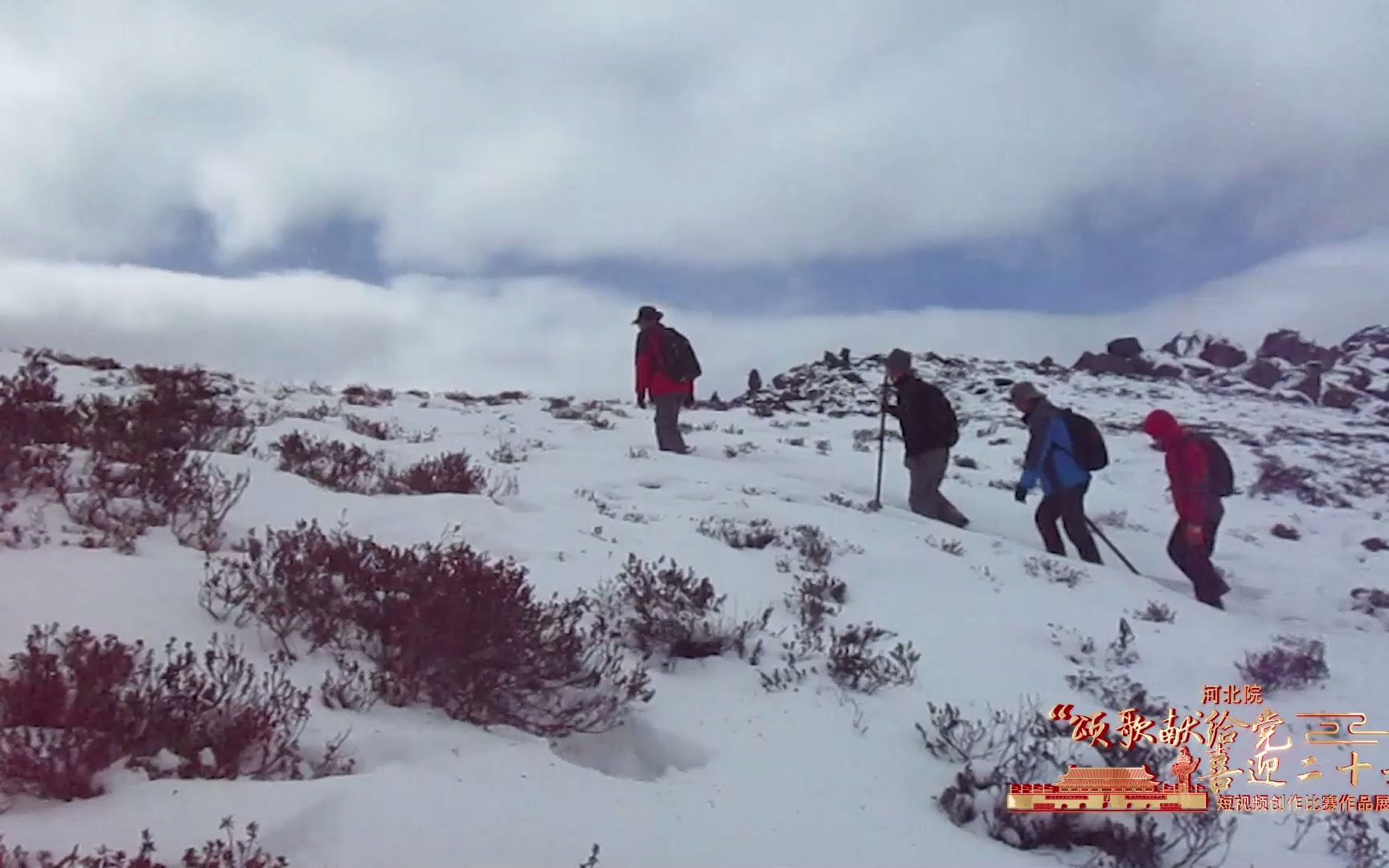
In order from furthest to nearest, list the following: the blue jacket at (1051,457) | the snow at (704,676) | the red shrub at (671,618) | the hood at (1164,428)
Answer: the blue jacket at (1051,457) → the hood at (1164,428) → the red shrub at (671,618) → the snow at (704,676)

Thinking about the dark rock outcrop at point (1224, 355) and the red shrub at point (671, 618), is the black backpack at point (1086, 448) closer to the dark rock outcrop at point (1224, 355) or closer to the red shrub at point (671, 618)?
the red shrub at point (671, 618)

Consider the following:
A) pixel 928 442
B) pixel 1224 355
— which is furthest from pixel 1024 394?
pixel 1224 355

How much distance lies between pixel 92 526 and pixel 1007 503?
400 inches

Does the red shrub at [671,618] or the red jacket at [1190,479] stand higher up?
the red jacket at [1190,479]

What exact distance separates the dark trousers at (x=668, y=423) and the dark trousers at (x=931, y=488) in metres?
3.04

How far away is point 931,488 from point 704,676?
6383mm

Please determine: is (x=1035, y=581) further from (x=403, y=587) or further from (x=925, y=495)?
(x=403, y=587)

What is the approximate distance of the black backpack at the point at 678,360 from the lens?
37.7 ft

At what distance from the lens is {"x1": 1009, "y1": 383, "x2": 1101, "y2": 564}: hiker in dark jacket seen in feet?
30.0

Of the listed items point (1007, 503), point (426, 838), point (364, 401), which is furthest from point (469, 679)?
Answer: point (364, 401)

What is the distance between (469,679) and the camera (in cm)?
351

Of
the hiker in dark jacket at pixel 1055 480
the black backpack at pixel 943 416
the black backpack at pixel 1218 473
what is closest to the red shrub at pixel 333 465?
the black backpack at pixel 943 416

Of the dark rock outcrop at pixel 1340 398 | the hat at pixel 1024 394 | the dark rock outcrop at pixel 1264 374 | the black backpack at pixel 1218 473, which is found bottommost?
the black backpack at pixel 1218 473

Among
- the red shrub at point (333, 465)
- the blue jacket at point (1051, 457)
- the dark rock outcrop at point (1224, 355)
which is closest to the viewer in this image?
the red shrub at point (333, 465)
